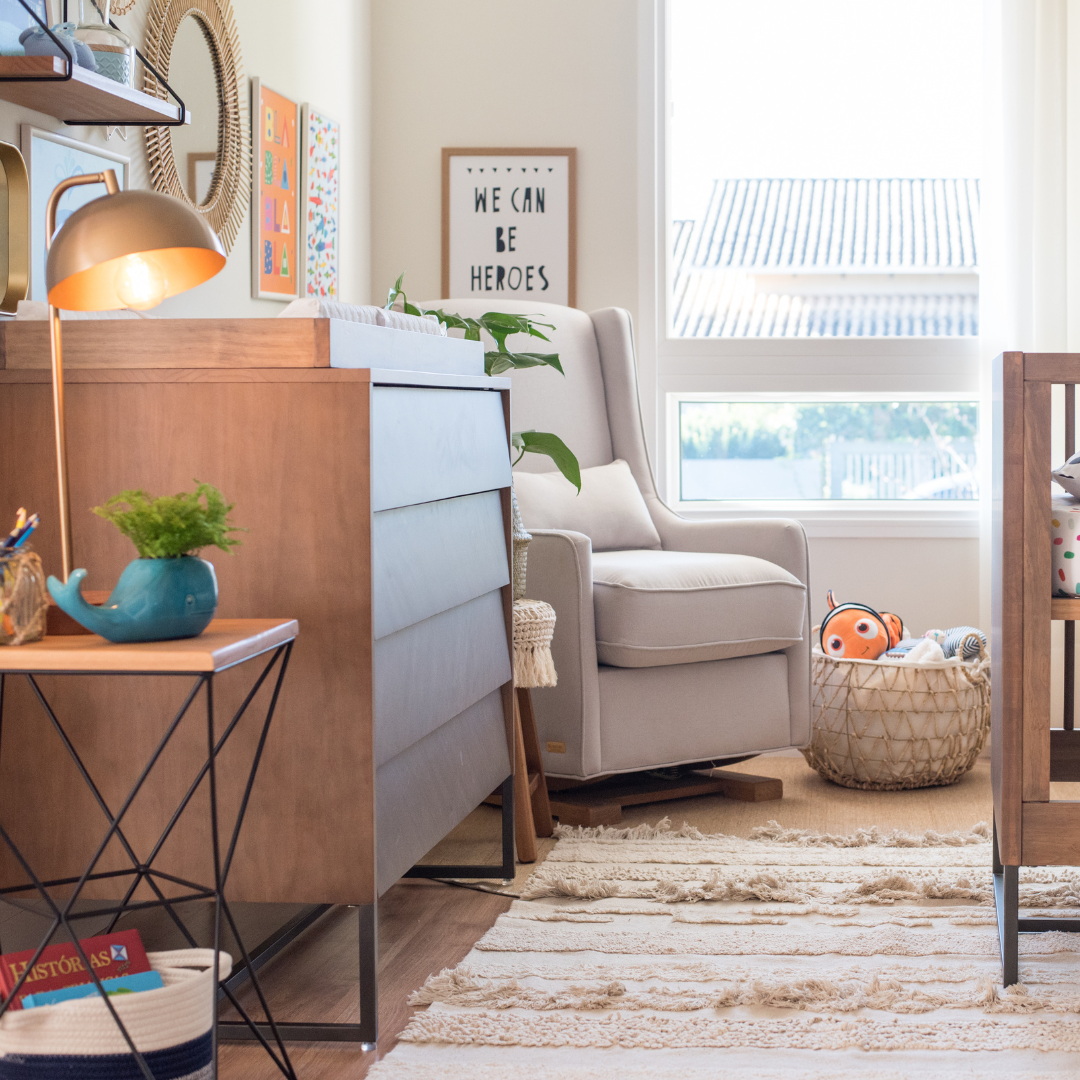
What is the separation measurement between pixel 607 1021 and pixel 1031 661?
70 centimetres

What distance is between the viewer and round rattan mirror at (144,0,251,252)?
86.8 inches

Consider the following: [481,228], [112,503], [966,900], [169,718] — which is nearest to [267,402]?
[112,503]

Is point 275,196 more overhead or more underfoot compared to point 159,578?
more overhead

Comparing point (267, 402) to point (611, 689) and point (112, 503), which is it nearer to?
point (112, 503)

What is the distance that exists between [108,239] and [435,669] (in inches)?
28.4

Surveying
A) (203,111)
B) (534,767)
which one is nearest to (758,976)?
(534,767)

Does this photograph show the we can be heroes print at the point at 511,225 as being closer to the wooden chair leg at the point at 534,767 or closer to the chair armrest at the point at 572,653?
the chair armrest at the point at 572,653

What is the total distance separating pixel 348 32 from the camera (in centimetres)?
342

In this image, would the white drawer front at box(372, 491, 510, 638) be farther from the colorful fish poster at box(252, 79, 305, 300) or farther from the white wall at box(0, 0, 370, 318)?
the colorful fish poster at box(252, 79, 305, 300)

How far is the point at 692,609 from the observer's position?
254cm

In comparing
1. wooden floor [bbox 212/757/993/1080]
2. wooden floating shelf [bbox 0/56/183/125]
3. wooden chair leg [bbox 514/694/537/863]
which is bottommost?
wooden floor [bbox 212/757/993/1080]

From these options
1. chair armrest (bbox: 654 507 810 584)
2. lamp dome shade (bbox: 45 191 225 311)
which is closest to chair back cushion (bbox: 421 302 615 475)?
chair armrest (bbox: 654 507 810 584)

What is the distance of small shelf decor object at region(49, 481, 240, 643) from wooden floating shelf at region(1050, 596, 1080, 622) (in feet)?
3.39

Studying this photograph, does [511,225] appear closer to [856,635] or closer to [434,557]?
[856,635]
